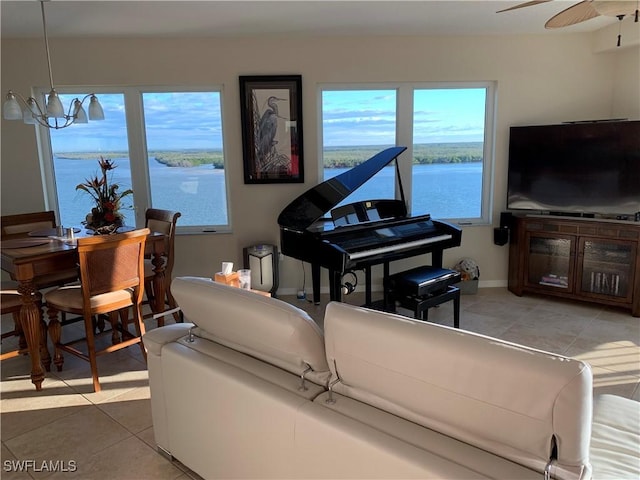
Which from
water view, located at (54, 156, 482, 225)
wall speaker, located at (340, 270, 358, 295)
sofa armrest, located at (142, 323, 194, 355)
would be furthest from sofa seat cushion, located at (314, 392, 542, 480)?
water view, located at (54, 156, 482, 225)

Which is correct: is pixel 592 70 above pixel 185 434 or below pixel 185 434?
above

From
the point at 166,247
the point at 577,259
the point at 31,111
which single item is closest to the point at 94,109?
the point at 31,111

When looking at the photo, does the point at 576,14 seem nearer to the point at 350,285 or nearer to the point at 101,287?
the point at 350,285

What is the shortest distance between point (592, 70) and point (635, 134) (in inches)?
38.7

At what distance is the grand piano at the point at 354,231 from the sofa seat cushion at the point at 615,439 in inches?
79.1

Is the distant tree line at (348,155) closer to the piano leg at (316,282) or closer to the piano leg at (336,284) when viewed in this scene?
the piano leg at (316,282)

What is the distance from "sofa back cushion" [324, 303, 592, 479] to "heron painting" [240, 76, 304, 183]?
134 inches

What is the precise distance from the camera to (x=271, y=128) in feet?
15.6

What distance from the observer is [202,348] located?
2.01m

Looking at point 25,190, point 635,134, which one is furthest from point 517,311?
point 25,190

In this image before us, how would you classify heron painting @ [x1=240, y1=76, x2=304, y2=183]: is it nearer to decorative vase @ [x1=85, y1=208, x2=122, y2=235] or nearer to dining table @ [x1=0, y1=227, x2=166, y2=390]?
decorative vase @ [x1=85, y1=208, x2=122, y2=235]

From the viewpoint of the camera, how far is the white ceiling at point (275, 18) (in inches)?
140

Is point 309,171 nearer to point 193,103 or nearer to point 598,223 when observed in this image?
point 193,103

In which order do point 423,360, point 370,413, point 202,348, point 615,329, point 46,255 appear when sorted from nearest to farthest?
point 423,360 < point 370,413 < point 202,348 < point 46,255 < point 615,329
